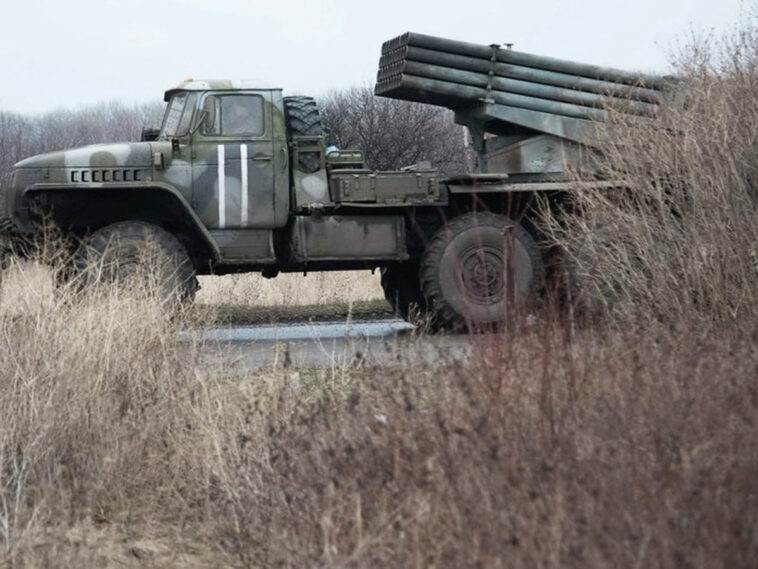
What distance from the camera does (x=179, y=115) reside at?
13.6 meters

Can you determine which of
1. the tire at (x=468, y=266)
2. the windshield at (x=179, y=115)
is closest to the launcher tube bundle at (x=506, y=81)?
the tire at (x=468, y=266)

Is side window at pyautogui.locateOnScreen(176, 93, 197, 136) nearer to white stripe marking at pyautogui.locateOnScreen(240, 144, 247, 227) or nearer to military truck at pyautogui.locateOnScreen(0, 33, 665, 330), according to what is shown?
military truck at pyautogui.locateOnScreen(0, 33, 665, 330)

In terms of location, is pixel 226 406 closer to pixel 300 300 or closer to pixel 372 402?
pixel 372 402

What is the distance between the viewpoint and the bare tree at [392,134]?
86.9 ft

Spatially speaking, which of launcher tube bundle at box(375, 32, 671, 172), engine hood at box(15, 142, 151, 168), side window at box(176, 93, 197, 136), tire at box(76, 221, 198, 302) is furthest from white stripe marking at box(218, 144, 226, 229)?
launcher tube bundle at box(375, 32, 671, 172)

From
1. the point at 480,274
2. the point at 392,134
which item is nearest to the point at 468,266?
the point at 480,274

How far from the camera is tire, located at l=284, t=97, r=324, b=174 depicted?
13.6 metres

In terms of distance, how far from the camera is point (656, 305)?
9.64 meters

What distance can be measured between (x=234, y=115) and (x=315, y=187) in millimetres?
1025

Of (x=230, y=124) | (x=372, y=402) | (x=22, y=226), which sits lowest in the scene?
(x=372, y=402)

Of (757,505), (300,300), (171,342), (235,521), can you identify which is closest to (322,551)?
(235,521)

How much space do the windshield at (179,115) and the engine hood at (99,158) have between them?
321 mm

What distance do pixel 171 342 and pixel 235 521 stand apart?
124 inches

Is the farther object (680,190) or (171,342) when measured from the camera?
(680,190)
